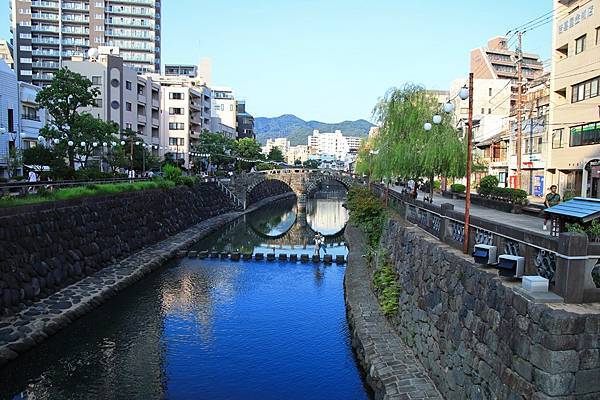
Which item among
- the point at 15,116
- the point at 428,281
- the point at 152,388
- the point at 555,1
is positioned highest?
the point at 555,1

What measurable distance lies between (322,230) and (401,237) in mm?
31318

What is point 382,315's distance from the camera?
51.5ft

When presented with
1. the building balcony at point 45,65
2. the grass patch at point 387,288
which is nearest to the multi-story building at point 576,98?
the grass patch at point 387,288

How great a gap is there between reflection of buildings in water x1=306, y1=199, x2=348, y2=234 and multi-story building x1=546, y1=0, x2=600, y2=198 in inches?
839

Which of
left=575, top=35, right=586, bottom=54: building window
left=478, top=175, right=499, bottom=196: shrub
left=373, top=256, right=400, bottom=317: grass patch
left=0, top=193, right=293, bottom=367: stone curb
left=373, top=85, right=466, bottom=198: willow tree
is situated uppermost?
left=575, top=35, right=586, bottom=54: building window

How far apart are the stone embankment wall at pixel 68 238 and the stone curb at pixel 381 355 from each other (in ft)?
37.1

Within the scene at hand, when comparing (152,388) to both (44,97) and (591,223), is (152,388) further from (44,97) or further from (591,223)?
(44,97)

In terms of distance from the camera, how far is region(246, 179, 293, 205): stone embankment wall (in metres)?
66.6

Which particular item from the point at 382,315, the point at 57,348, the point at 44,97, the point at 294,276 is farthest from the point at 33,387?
the point at 44,97

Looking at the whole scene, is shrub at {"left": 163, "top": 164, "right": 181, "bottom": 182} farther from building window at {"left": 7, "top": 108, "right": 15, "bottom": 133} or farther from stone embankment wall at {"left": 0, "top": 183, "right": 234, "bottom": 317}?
building window at {"left": 7, "top": 108, "right": 15, "bottom": 133}

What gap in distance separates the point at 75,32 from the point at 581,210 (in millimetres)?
82904

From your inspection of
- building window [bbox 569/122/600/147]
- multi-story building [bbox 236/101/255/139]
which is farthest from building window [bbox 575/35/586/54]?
multi-story building [bbox 236/101/255/139]

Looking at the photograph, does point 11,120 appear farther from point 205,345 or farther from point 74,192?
point 205,345

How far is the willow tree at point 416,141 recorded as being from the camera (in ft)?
79.2
